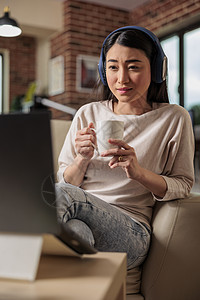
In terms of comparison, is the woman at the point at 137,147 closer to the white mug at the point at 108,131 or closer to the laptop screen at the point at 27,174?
the white mug at the point at 108,131

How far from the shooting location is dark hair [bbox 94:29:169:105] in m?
1.19

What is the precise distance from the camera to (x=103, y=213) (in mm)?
985

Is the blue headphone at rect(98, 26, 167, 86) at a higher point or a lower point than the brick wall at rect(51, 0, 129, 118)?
lower

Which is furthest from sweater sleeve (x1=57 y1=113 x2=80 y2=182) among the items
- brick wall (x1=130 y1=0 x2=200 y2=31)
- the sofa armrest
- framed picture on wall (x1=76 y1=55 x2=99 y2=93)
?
framed picture on wall (x1=76 y1=55 x2=99 y2=93)

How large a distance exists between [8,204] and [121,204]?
0.70 meters

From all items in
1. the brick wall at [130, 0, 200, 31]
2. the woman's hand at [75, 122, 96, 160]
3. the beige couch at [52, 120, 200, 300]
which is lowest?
the beige couch at [52, 120, 200, 300]

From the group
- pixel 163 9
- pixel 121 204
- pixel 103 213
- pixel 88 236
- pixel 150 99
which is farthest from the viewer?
pixel 163 9

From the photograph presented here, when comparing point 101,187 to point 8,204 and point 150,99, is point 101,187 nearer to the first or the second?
point 150,99

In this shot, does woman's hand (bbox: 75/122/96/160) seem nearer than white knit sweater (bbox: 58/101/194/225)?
Yes

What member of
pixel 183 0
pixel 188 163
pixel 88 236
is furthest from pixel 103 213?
pixel 183 0

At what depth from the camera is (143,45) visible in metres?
1.20

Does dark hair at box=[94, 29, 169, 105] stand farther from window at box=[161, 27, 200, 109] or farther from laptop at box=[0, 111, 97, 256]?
window at box=[161, 27, 200, 109]

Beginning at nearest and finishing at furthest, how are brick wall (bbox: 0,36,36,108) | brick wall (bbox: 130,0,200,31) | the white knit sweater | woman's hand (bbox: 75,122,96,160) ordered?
woman's hand (bbox: 75,122,96,160), the white knit sweater, brick wall (bbox: 130,0,200,31), brick wall (bbox: 0,36,36,108)

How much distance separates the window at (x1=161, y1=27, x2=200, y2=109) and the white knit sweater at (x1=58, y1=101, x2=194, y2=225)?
12.3ft
